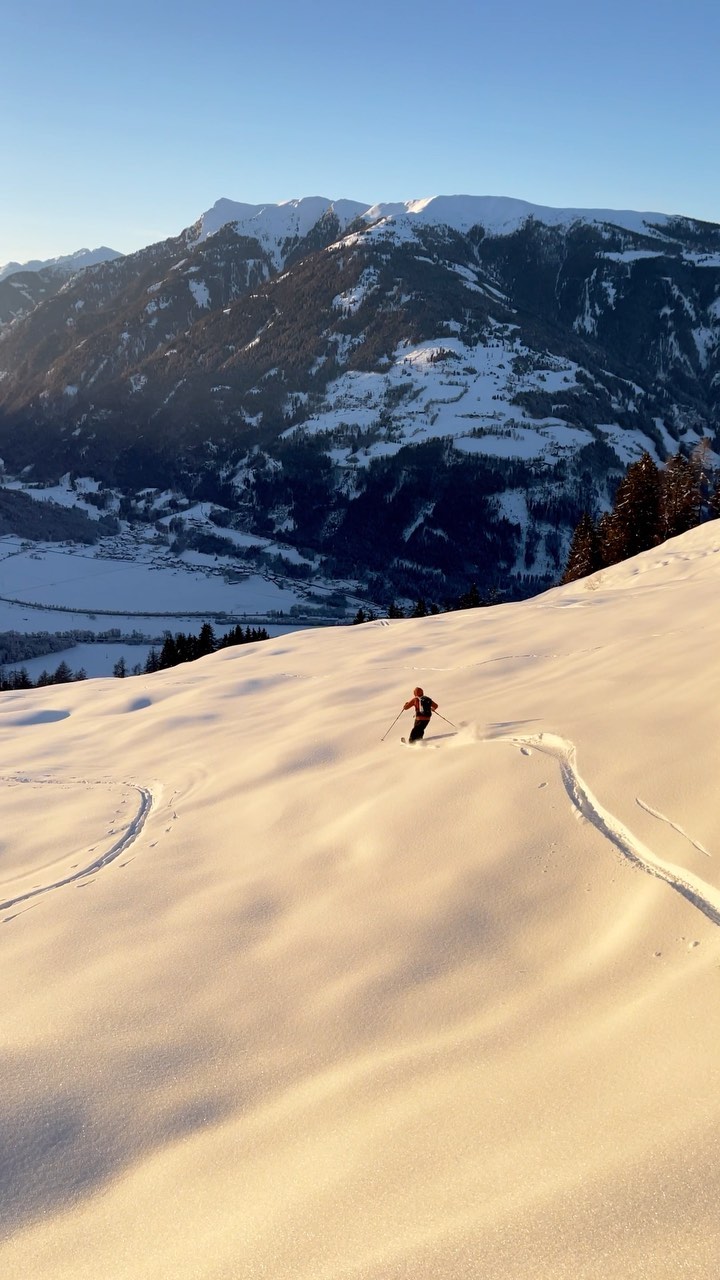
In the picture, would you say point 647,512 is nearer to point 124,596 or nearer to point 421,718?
point 421,718

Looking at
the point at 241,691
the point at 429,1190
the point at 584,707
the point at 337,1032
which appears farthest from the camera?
the point at 241,691

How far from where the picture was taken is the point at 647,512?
52594 mm

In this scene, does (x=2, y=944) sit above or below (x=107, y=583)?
above

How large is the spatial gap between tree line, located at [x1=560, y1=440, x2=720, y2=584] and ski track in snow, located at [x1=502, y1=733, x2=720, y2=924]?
45.0m

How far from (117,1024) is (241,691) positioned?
528 inches

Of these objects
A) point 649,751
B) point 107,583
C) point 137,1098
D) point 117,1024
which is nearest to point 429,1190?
point 137,1098

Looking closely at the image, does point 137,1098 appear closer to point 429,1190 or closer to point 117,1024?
point 117,1024

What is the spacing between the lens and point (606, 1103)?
13.1ft

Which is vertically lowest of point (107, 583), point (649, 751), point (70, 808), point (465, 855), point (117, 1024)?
point (107, 583)

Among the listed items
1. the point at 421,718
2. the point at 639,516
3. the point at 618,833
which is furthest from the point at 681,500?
the point at 618,833

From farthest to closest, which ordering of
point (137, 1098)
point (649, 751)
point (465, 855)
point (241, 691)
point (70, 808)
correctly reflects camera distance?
point (241, 691)
point (70, 808)
point (649, 751)
point (465, 855)
point (137, 1098)

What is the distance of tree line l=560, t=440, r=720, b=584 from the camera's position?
51.9 metres

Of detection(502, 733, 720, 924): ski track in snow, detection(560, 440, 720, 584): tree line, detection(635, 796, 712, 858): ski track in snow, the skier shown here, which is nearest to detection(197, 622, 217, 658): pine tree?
detection(560, 440, 720, 584): tree line

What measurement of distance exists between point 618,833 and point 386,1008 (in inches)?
115
